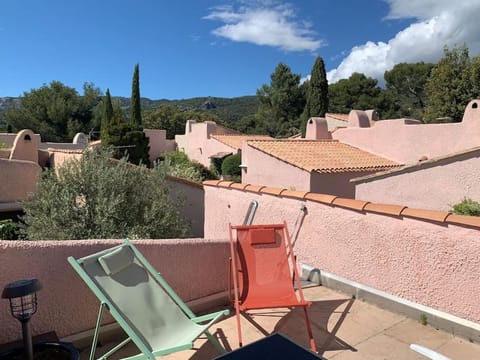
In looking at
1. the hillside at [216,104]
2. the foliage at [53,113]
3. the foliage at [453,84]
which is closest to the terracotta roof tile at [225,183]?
the foliage at [453,84]

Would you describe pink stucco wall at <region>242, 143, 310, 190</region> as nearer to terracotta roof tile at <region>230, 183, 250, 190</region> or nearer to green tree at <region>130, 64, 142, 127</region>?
terracotta roof tile at <region>230, 183, 250, 190</region>

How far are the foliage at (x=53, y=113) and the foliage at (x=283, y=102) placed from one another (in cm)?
2619

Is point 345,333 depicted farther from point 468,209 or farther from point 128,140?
point 128,140

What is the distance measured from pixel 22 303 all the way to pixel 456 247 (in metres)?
4.31

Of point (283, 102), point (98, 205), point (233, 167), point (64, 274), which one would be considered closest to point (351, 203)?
point (64, 274)

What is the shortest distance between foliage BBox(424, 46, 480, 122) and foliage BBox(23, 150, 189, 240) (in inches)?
1049

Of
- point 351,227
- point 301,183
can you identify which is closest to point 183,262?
point 351,227

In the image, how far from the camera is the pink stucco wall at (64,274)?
3381mm

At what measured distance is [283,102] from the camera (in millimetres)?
48625

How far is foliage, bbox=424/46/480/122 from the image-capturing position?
28.2m

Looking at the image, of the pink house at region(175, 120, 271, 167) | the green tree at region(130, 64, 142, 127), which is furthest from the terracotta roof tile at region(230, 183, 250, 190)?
the green tree at region(130, 64, 142, 127)

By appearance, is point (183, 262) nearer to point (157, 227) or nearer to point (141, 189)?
point (157, 227)

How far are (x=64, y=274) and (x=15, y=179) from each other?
12867mm

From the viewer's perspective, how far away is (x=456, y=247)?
13.0ft
